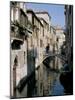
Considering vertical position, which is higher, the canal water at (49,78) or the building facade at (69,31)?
the building facade at (69,31)

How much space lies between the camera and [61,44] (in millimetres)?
2600

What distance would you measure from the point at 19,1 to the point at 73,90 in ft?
2.99

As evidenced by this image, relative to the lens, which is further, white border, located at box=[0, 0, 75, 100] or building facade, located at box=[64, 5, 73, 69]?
building facade, located at box=[64, 5, 73, 69]

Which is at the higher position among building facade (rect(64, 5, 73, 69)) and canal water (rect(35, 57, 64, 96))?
building facade (rect(64, 5, 73, 69))

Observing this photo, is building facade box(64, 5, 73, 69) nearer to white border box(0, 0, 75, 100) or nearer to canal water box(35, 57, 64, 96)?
canal water box(35, 57, 64, 96)

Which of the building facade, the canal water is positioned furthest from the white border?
the building facade

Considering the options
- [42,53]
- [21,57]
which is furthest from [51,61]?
[21,57]
